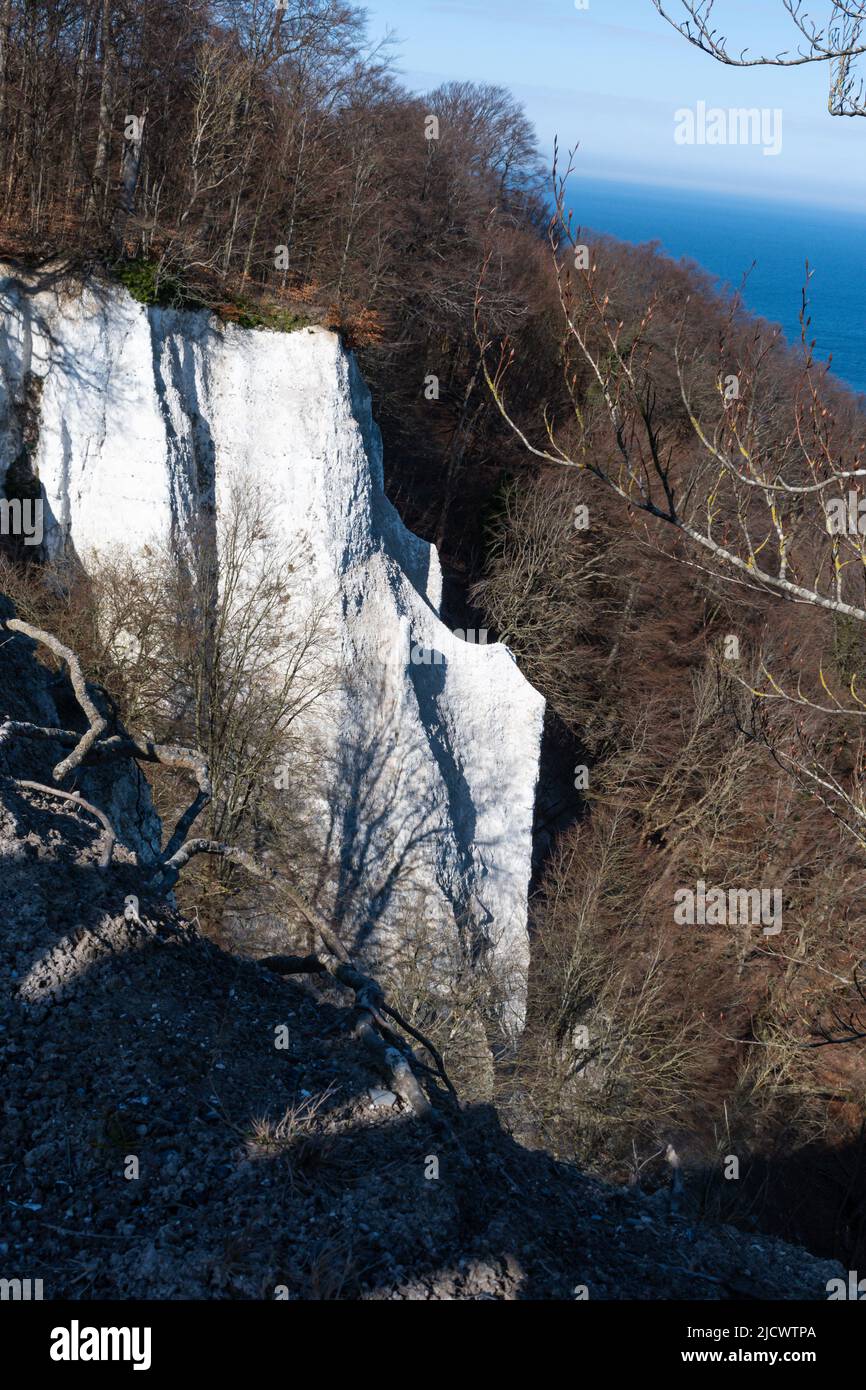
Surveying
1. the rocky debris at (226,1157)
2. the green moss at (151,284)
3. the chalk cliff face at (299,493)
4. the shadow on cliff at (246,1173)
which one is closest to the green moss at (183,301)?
the green moss at (151,284)

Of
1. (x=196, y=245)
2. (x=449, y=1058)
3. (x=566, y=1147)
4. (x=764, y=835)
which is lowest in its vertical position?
(x=566, y=1147)

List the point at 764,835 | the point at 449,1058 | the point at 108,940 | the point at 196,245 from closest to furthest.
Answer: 1. the point at 108,940
2. the point at 449,1058
3. the point at 196,245
4. the point at 764,835

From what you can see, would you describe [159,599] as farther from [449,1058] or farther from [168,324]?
[449,1058]

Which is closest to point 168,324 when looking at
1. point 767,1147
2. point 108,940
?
point 108,940

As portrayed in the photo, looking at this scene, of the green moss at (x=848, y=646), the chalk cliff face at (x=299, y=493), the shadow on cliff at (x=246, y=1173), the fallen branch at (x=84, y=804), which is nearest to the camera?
the shadow on cliff at (x=246, y=1173)

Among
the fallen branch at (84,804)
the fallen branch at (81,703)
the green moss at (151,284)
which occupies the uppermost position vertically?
the green moss at (151,284)

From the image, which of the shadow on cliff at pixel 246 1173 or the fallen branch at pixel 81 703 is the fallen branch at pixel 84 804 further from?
the fallen branch at pixel 81 703

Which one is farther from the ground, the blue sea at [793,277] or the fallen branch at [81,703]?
the blue sea at [793,277]

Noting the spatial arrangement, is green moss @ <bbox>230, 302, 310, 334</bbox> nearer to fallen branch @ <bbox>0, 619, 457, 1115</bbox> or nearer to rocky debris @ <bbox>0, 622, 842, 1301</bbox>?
fallen branch @ <bbox>0, 619, 457, 1115</bbox>

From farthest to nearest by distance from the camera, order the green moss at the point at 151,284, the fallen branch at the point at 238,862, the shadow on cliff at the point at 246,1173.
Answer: the green moss at the point at 151,284, the fallen branch at the point at 238,862, the shadow on cliff at the point at 246,1173
